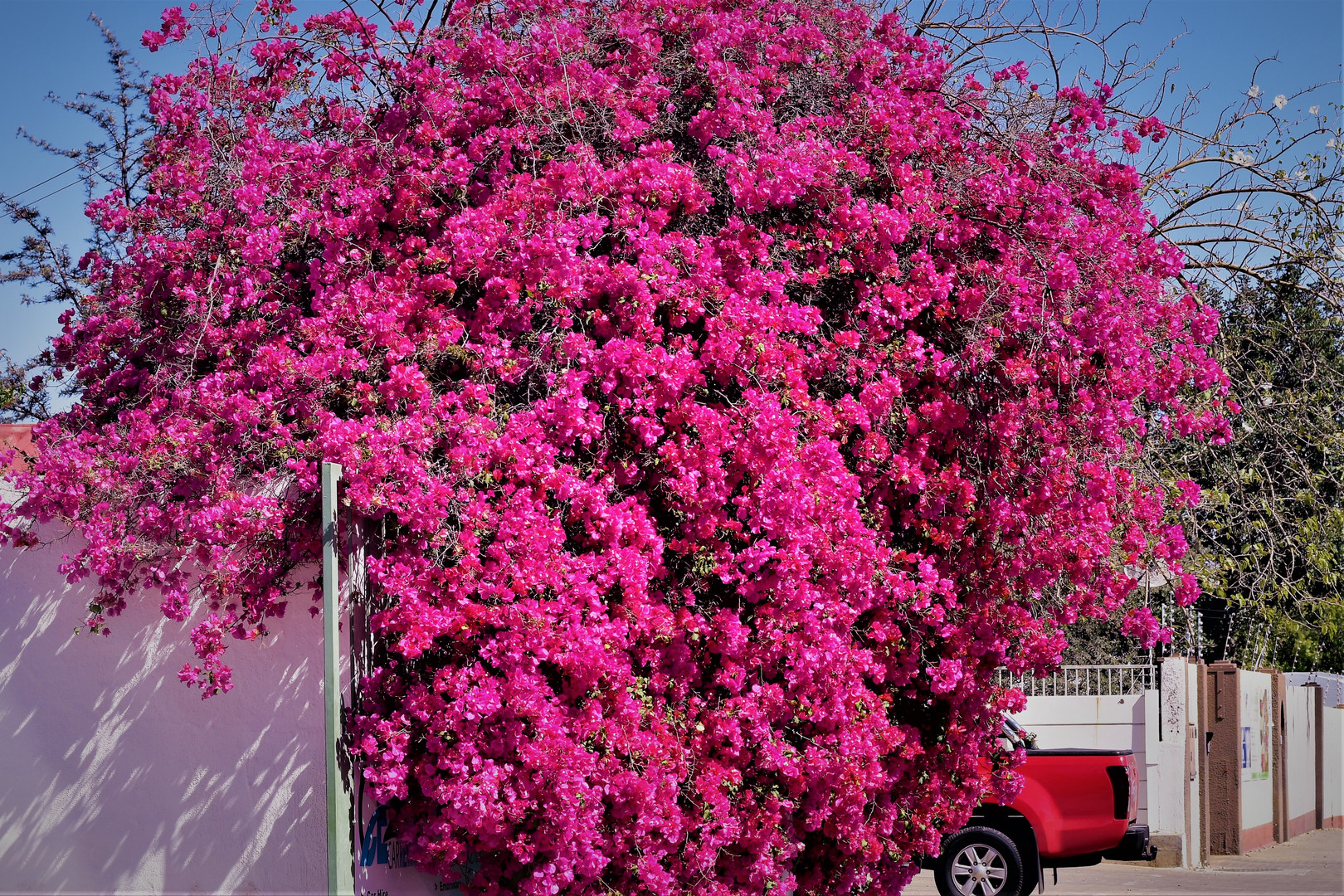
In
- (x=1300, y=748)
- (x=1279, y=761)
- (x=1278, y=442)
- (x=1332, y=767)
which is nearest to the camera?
(x=1278, y=442)

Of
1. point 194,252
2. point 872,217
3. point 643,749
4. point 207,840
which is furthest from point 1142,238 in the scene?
point 207,840

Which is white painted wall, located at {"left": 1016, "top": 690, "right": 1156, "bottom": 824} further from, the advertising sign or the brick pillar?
the advertising sign

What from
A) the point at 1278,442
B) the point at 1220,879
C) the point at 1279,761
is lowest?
the point at 1220,879

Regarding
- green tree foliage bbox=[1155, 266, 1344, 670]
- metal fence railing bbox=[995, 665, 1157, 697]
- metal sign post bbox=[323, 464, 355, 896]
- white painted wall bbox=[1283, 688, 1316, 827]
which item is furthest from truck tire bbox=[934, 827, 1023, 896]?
white painted wall bbox=[1283, 688, 1316, 827]

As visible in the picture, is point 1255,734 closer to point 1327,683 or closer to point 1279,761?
point 1279,761

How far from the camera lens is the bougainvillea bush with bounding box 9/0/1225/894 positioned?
599 centimetres

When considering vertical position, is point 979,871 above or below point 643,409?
below

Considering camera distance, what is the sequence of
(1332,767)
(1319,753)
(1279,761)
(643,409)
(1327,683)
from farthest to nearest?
(1327,683) → (1332,767) → (1319,753) → (1279,761) → (643,409)

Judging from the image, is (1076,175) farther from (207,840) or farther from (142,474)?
(207,840)

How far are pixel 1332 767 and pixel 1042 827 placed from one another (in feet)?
44.0

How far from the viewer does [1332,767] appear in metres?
20.1

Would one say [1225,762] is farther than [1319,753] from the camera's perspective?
No

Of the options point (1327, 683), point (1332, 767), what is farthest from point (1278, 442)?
point (1327, 683)

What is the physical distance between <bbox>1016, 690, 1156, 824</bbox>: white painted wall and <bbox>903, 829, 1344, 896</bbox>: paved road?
2.64 ft
